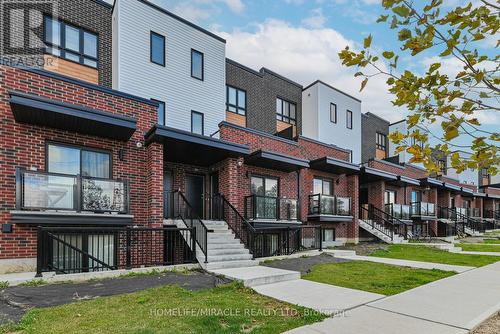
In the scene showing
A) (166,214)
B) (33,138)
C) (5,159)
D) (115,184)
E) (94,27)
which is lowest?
(166,214)

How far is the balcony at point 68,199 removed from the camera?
9250 millimetres

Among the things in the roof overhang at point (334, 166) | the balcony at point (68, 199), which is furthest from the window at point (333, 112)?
the balcony at point (68, 199)

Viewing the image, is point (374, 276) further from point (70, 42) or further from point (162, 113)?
point (70, 42)

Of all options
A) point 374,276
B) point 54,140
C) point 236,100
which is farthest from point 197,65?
point 374,276

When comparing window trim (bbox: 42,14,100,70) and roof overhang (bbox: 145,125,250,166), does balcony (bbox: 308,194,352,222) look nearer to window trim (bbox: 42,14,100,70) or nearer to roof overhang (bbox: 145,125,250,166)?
roof overhang (bbox: 145,125,250,166)

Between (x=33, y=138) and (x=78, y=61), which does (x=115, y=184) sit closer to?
(x=33, y=138)

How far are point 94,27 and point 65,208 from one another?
10089mm

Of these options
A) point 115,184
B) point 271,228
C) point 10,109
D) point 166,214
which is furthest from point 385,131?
point 10,109

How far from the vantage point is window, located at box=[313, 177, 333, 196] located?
773 inches

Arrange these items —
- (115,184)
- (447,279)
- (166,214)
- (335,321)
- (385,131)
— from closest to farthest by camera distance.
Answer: (335,321)
(447,279)
(115,184)
(166,214)
(385,131)

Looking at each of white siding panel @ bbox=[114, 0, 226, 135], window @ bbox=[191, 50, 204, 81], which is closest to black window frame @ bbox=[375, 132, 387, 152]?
white siding panel @ bbox=[114, 0, 226, 135]

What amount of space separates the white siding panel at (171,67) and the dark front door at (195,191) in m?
3.19

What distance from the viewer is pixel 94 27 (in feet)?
52.6

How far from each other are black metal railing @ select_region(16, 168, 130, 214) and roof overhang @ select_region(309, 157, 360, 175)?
10.5 metres
